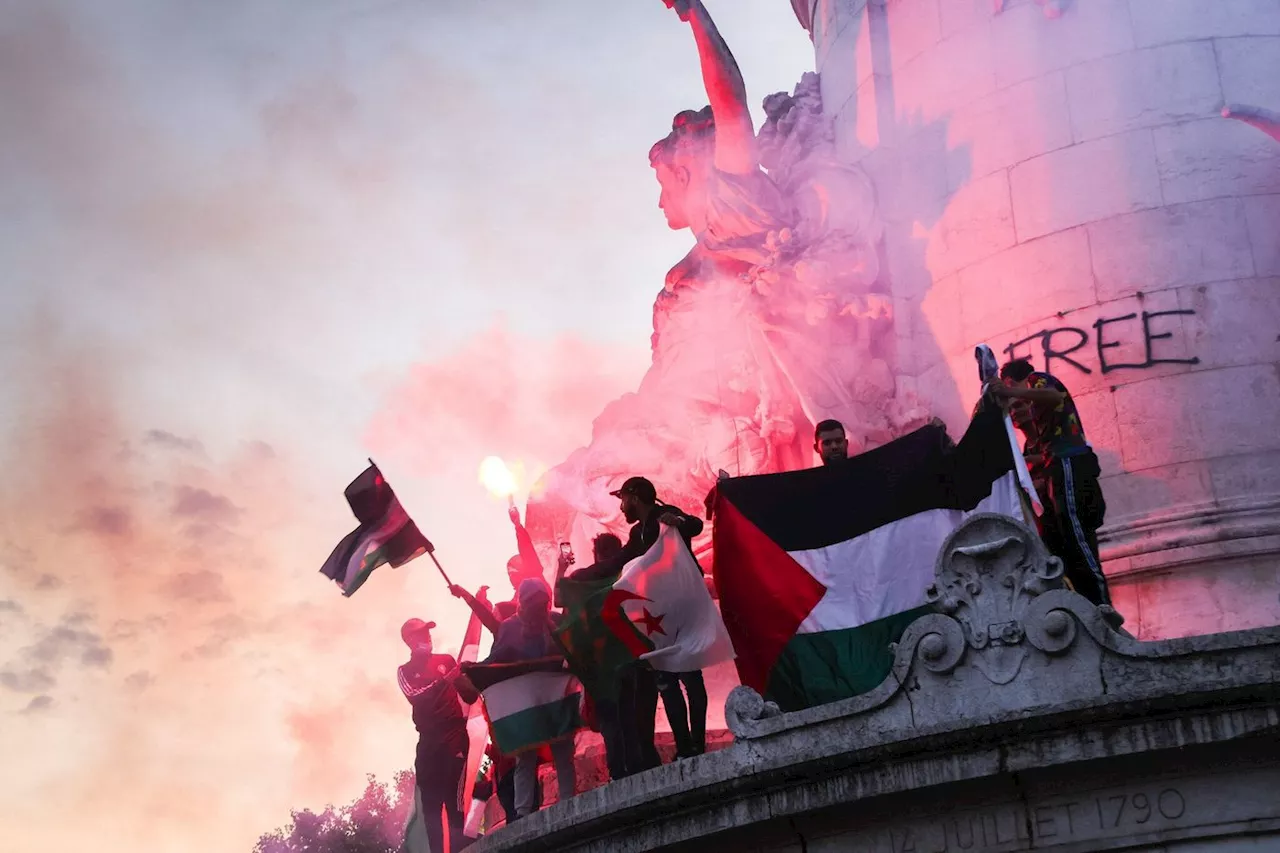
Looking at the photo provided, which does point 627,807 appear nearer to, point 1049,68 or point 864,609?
point 864,609

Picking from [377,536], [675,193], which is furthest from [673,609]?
[675,193]

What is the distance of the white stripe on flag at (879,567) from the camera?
12594mm

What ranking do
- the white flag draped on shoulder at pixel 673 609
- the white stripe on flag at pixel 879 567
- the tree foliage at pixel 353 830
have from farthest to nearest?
the tree foliage at pixel 353 830 < the white flag draped on shoulder at pixel 673 609 < the white stripe on flag at pixel 879 567

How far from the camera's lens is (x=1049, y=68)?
1706cm

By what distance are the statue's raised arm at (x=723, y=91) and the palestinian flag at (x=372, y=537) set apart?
18.6ft

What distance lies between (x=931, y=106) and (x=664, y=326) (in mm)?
3681

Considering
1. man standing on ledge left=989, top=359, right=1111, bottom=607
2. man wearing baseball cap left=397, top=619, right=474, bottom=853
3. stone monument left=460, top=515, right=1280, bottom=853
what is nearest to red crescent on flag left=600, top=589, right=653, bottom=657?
stone monument left=460, top=515, right=1280, bottom=853

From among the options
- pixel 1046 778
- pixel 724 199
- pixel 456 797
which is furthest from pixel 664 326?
pixel 1046 778

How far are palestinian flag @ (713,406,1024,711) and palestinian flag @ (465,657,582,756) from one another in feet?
5.08

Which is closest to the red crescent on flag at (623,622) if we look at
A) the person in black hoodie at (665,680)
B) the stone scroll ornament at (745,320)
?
the person in black hoodie at (665,680)

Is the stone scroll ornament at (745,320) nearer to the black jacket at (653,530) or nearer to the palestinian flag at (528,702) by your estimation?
the black jacket at (653,530)

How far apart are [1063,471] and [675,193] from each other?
8.28m

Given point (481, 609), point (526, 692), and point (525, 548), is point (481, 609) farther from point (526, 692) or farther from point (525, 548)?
point (525, 548)

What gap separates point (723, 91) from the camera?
63.2 ft
